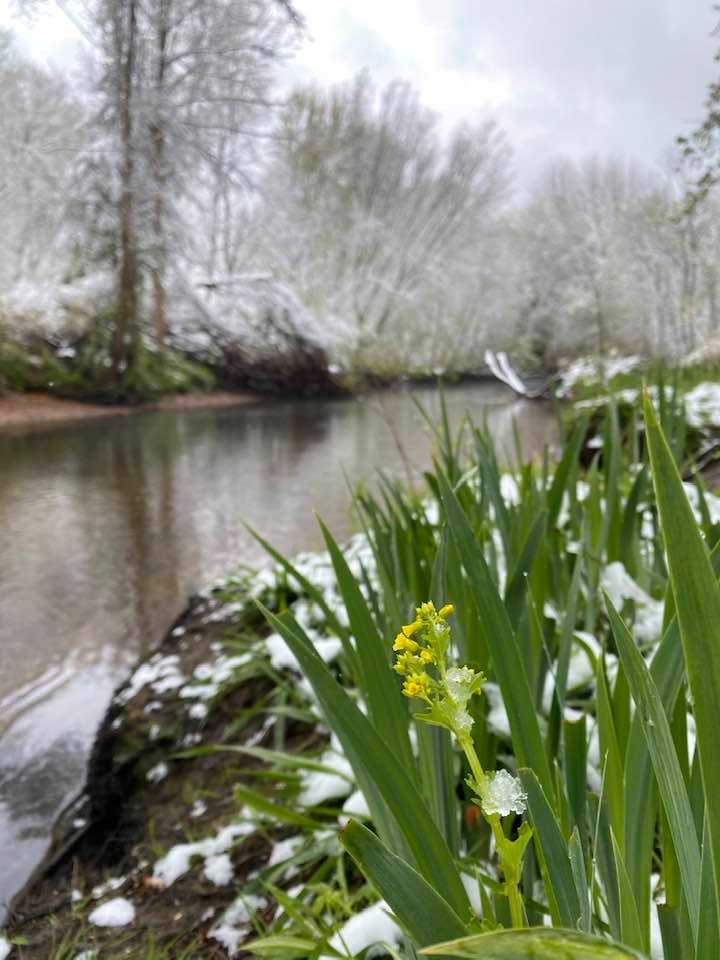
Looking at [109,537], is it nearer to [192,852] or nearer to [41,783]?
[41,783]

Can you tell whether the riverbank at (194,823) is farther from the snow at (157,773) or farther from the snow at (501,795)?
the snow at (501,795)

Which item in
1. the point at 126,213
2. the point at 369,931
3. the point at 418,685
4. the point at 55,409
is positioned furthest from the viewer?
the point at 126,213

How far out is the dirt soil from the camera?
33.8 inches

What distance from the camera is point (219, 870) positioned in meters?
0.98

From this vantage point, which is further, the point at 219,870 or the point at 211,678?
the point at 211,678

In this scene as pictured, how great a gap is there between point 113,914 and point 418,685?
0.84 m

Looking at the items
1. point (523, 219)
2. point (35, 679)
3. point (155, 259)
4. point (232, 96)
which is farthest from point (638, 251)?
point (35, 679)

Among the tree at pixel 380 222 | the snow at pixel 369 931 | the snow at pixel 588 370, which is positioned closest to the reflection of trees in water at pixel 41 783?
the snow at pixel 369 931

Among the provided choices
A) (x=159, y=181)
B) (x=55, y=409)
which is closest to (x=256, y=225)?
(x=159, y=181)

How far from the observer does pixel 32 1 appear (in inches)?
155

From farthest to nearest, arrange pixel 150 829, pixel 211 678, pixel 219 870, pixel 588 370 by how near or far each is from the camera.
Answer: pixel 588 370 → pixel 211 678 → pixel 150 829 → pixel 219 870

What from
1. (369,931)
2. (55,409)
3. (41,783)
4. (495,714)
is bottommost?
(41,783)

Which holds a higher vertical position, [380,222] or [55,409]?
[380,222]

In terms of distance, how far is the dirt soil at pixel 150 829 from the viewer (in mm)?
857
